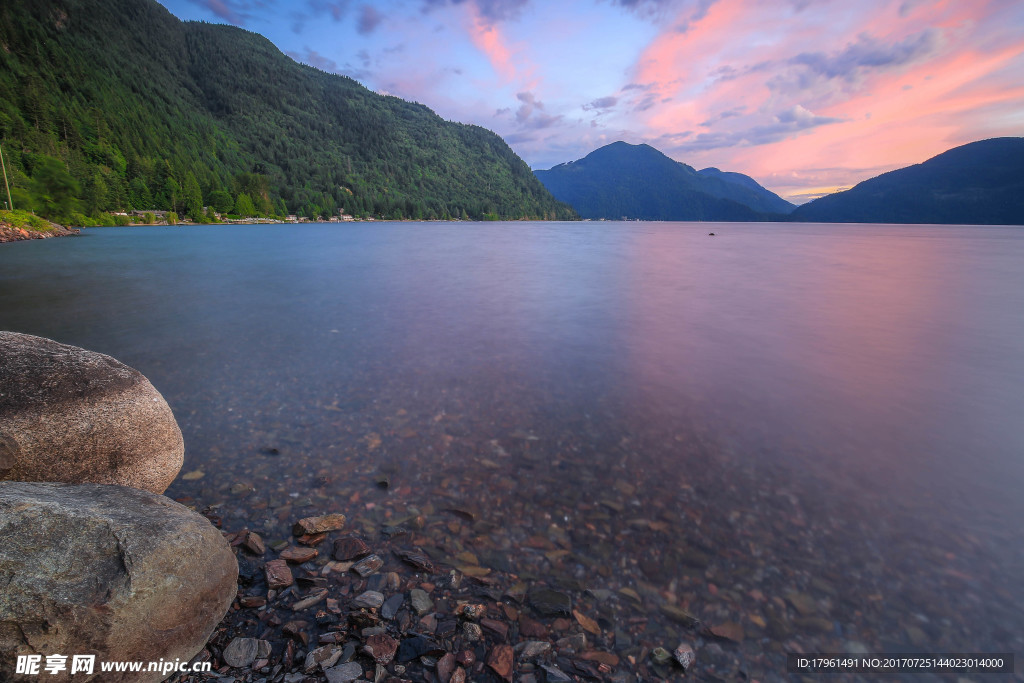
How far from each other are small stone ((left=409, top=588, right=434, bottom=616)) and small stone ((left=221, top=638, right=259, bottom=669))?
48.4 inches

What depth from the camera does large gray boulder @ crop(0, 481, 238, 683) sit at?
2.59 m

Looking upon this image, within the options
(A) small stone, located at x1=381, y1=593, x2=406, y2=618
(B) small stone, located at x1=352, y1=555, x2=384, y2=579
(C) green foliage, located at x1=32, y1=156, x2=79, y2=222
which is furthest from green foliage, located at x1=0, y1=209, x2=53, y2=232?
(A) small stone, located at x1=381, y1=593, x2=406, y2=618

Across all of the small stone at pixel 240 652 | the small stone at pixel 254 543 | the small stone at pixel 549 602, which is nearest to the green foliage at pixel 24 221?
the small stone at pixel 254 543

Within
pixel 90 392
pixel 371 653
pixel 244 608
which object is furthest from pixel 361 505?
pixel 90 392

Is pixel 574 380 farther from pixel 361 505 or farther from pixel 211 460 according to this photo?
pixel 211 460

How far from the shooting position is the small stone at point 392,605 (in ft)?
12.4

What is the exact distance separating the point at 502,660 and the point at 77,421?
4.80m

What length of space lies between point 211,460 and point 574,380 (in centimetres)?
672

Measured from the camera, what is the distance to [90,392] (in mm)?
4621

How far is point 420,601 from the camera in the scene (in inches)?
155

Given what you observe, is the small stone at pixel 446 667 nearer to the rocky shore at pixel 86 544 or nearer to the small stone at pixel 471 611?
the small stone at pixel 471 611

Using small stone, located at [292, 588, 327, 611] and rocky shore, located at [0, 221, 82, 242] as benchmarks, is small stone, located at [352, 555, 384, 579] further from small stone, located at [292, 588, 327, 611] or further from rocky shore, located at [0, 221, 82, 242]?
rocky shore, located at [0, 221, 82, 242]

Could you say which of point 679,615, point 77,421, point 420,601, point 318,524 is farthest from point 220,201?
point 679,615

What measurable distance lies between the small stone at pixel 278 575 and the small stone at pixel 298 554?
9cm
